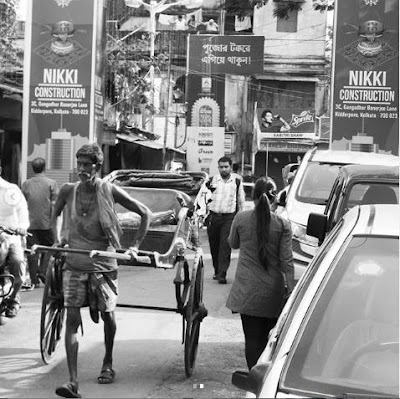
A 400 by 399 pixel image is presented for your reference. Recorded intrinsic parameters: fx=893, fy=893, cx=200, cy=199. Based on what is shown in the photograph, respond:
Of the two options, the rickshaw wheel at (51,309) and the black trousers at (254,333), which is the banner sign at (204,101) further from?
the black trousers at (254,333)

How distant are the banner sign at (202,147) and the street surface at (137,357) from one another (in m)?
17.1

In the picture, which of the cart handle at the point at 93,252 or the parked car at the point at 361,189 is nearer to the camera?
the cart handle at the point at 93,252

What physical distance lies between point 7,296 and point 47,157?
9.61 m

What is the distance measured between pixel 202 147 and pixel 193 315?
826 inches

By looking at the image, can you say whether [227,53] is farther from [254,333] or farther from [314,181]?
[254,333]

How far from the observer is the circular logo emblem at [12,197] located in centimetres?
934

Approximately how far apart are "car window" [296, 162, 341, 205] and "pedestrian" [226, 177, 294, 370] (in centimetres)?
503

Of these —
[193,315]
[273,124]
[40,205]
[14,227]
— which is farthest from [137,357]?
[273,124]

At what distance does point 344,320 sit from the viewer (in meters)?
3.49

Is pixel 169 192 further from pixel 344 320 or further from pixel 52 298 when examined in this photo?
pixel 344 320

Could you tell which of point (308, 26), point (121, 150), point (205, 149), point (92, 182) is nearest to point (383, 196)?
point (92, 182)

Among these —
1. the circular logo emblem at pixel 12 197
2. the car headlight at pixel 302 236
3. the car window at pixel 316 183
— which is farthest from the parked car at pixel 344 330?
the car window at pixel 316 183

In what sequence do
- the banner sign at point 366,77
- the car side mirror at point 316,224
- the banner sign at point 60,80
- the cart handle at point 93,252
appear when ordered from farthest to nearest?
the banner sign at point 60,80
the banner sign at point 366,77
the car side mirror at point 316,224
the cart handle at point 93,252

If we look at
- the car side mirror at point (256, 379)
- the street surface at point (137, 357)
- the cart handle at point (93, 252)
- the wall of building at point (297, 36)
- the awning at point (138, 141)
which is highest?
the wall of building at point (297, 36)
